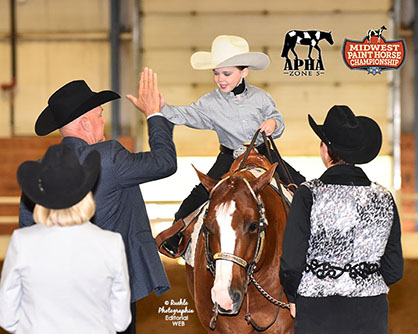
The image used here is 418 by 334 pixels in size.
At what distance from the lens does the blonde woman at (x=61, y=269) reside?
207 cm

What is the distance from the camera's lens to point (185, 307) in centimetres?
638

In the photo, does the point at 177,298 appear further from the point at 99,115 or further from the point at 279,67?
the point at 99,115

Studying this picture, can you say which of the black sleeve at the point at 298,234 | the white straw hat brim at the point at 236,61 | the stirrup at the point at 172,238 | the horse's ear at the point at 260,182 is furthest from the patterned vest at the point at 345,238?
the white straw hat brim at the point at 236,61

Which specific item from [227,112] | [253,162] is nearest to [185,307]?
[227,112]

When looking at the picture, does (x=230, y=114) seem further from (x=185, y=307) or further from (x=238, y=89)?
(x=185, y=307)

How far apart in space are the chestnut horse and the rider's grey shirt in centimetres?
50

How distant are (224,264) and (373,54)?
182 inches

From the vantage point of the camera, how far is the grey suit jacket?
273 cm

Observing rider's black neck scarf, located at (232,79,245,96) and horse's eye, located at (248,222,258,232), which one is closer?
horse's eye, located at (248,222,258,232)

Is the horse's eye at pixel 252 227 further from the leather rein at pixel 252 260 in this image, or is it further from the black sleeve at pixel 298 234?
the black sleeve at pixel 298 234

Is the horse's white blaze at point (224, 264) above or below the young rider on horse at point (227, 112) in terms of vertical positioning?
below

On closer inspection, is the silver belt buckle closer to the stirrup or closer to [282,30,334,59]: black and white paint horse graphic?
the stirrup

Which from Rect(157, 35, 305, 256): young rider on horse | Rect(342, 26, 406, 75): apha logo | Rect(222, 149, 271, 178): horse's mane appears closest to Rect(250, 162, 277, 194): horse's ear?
Rect(222, 149, 271, 178): horse's mane

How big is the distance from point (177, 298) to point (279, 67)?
3138 millimetres
